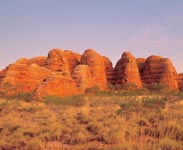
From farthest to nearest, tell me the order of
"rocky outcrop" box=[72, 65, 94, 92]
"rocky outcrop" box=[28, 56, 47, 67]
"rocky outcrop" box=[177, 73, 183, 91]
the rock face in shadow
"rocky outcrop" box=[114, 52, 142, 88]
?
1. "rocky outcrop" box=[177, 73, 183, 91]
2. "rocky outcrop" box=[28, 56, 47, 67]
3. "rocky outcrop" box=[114, 52, 142, 88]
4. "rocky outcrop" box=[72, 65, 94, 92]
5. the rock face in shadow

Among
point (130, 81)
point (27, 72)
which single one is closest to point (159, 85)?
point (130, 81)

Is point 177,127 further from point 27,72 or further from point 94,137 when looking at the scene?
point 27,72

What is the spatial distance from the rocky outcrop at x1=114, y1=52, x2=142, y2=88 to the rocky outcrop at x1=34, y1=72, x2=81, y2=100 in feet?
73.1

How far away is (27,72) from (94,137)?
35.0 m

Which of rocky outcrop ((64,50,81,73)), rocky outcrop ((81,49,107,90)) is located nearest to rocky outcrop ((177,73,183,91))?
rocky outcrop ((81,49,107,90))

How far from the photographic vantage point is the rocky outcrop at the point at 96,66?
54.6 meters

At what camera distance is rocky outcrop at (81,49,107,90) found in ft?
179

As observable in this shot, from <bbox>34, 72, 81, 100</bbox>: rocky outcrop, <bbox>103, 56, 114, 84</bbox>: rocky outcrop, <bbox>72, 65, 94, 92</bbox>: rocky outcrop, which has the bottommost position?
<bbox>34, 72, 81, 100</bbox>: rocky outcrop

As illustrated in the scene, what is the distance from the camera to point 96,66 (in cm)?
5528

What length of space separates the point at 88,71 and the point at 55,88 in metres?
16.8

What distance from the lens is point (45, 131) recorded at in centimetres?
880

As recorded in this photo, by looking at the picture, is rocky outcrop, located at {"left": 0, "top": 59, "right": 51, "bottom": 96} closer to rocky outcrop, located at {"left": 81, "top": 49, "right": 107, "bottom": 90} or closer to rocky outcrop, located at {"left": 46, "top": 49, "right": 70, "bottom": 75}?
rocky outcrop, located at {"left": 46, "top": 49, "right": 70, "bottom": 75}

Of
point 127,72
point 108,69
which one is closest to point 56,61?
point 127,72

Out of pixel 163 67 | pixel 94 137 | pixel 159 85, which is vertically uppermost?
pixel 163 67
